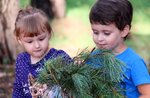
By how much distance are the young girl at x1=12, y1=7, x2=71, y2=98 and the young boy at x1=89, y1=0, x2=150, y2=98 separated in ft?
1.02

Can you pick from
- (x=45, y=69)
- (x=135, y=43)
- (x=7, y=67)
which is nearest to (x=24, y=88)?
(x=45, y=69)

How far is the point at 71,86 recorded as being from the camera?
259 cm

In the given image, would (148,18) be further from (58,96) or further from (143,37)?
(58,96)

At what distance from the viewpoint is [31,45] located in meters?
3.12

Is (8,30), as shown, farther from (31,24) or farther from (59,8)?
(31,24)

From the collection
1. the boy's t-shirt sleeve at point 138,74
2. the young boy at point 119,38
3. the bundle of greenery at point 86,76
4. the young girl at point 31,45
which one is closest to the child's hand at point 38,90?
the bundle of greenery at point 86,76

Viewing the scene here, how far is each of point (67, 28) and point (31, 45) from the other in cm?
422

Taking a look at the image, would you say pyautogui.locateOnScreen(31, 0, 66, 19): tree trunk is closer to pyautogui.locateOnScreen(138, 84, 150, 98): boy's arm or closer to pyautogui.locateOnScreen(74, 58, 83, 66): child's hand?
pyautogui.locateOnScreen(138, 84, 150, 98): boy's arm

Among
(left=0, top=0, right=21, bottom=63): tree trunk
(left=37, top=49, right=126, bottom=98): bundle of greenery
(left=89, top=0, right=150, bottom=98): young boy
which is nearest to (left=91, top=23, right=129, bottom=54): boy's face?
(left=89, top=0, right=150, bottom=98): young boy

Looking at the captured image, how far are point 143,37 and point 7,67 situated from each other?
6.70ft

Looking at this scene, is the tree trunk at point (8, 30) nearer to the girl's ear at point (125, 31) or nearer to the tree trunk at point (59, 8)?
the tree trunk at point (59, 8)

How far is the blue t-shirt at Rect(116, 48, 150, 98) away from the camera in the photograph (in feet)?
9.31

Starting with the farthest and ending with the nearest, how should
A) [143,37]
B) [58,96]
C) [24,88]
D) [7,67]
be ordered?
[143,37], [7,67], [24,88], [58,96]

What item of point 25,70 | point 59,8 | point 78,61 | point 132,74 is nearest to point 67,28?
point 59,8
